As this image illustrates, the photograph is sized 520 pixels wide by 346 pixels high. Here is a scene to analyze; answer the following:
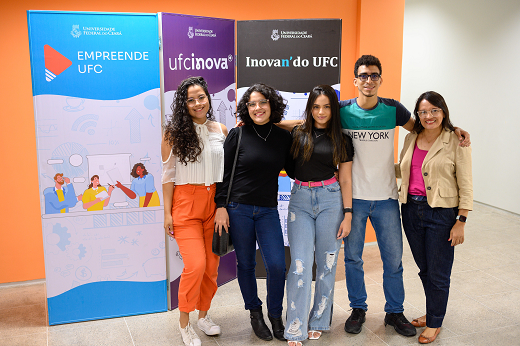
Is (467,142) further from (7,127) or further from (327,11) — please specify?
(7,127)

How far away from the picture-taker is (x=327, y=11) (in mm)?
4668

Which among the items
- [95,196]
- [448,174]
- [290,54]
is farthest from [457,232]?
[95,196]

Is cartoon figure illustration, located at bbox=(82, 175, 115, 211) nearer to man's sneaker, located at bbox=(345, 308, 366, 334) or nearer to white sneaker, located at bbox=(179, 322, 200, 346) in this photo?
white sneaker, located at bbox=(179, 322, 200, 346)

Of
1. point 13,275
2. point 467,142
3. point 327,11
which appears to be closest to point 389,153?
point 467,142

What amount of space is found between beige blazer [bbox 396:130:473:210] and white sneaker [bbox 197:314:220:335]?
1.73 m

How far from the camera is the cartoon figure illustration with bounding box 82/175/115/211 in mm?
3229

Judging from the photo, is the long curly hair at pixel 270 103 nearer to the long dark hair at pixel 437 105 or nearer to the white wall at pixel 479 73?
the long dark hair at pixel 437 105

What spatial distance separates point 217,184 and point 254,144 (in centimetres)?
37

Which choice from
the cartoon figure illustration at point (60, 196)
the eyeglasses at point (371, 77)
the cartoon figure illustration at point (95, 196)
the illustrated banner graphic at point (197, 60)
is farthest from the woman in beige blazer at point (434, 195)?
the cartoon figure illustration at point (60, 196)

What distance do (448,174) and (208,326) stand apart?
1.98 meters

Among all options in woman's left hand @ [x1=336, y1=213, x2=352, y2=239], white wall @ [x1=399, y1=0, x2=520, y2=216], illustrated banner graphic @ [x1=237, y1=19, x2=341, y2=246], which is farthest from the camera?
white wall @ [x1=399, y1=0, x2=520, y2=216]

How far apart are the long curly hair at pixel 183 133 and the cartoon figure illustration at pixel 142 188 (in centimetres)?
58

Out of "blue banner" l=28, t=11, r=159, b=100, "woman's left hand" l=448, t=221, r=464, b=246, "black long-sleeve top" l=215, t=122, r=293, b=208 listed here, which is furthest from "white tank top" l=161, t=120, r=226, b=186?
"woman's left hand" l=448, t=221, r=464, b=246

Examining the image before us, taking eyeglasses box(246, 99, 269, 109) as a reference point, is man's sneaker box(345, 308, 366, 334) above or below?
below
